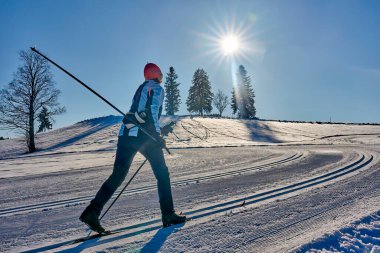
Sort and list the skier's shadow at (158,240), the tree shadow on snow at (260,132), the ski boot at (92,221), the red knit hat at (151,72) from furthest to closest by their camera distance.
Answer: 1. the tree shadow on snow at (260,132)
2. the red knit hat at (151,72)
3. the ski boot at (92,221)
4. the skier's shadow at (158,240)

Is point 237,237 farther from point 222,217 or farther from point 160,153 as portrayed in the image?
point 160,153

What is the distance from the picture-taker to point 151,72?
3506 millimetres

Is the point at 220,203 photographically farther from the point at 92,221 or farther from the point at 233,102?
the point at 233,102

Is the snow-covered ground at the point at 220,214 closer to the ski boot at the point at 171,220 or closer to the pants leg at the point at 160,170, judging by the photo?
the ski boot at the point at 171,220

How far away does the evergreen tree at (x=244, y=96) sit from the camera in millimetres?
60281

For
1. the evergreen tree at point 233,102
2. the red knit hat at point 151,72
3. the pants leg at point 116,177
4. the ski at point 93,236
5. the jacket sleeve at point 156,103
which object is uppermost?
the evergreen tree at point 233,102

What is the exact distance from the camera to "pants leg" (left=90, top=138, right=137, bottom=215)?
322cm

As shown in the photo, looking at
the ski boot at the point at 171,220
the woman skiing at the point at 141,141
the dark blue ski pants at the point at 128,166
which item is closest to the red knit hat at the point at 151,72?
the woman skiing at the point at 141,141

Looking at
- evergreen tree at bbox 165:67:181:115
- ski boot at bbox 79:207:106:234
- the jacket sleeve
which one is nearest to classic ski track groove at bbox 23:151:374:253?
ski boot at bbox 79:207:106:234

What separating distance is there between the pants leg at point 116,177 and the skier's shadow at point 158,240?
73 centimetres

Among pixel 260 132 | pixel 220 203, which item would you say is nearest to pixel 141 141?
pixel 220 203

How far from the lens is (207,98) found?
59688 millimetres

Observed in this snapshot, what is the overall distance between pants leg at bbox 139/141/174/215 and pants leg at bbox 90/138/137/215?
0.17 meters

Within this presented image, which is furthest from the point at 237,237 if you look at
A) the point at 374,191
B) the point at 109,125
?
the point at 109,125
